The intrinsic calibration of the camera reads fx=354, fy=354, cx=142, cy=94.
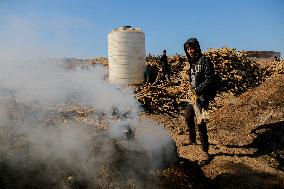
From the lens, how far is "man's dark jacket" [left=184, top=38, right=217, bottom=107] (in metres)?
6.21

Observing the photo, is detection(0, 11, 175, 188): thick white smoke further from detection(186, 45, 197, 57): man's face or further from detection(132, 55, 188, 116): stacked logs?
detection(132, 55, 188, 116): stacked logs

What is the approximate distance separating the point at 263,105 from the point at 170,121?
2697 mm

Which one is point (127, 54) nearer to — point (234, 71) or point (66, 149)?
point (234, 71)

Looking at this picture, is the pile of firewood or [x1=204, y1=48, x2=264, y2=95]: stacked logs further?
[x1=204, y1=48, x2=264, y2=95]: stacked logs

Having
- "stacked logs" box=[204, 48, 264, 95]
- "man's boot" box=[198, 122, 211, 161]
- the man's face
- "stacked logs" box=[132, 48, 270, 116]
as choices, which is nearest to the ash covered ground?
"man's boot" box=[198, 122, 211, 161]

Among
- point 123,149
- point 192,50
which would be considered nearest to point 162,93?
point 192,50

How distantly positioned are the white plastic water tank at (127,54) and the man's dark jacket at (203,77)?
7953mm

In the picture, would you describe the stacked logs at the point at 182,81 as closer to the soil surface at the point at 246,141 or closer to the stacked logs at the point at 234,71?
the stacked logs at the point at 234,71

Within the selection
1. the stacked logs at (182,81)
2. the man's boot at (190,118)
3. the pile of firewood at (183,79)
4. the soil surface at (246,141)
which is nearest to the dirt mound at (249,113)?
the soil surface at (246,141)

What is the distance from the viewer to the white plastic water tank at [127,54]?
14.2 meters

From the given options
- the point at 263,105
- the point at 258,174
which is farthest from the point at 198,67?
the point at 263,105

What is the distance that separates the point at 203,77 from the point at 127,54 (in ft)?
26.6

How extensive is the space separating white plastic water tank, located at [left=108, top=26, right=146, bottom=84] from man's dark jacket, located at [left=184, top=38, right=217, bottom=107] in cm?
795

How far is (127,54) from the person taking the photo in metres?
14.2
